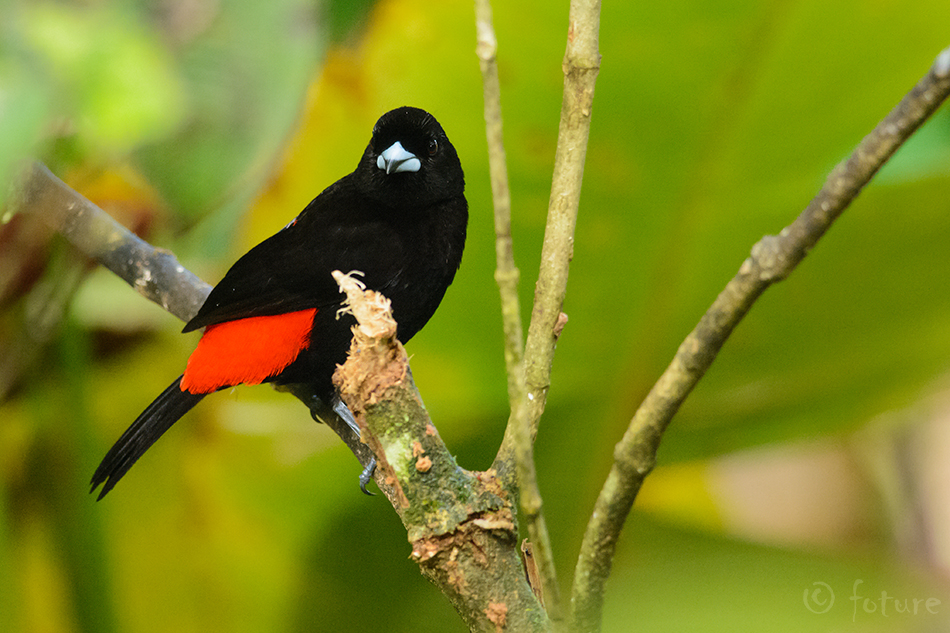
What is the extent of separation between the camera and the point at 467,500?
1.21m

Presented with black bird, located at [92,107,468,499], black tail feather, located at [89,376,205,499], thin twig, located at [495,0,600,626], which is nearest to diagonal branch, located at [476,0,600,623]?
thin twig, located at [495,0,600,626]

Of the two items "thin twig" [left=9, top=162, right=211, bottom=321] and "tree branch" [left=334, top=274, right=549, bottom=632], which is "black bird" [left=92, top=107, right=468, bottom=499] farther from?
"tree branch" [left=334, top=274, right=549, bottom=632]

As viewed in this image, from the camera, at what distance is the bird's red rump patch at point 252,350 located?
190 cm

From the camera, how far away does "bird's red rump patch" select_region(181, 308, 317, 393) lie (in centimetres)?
190

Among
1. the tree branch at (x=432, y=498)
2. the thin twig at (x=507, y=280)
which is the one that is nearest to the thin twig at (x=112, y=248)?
the tree branch at (x=432, y=498)

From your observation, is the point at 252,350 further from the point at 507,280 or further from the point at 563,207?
the point at 507,280

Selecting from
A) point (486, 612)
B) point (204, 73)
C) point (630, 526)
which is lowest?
point (486, 612)

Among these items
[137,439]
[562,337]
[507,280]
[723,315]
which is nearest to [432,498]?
[507,280]

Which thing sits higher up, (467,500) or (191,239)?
(191,239)

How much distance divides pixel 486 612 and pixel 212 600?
1.93m

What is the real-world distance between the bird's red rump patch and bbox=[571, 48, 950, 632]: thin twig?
1064 mm

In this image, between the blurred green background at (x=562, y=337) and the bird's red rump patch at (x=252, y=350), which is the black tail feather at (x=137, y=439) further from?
the blurred green background at (x=562, y=337)

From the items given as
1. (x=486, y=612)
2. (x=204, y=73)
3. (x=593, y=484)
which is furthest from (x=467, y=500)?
(x=204, y=73)

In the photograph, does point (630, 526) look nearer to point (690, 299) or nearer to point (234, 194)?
point (690, 299)
